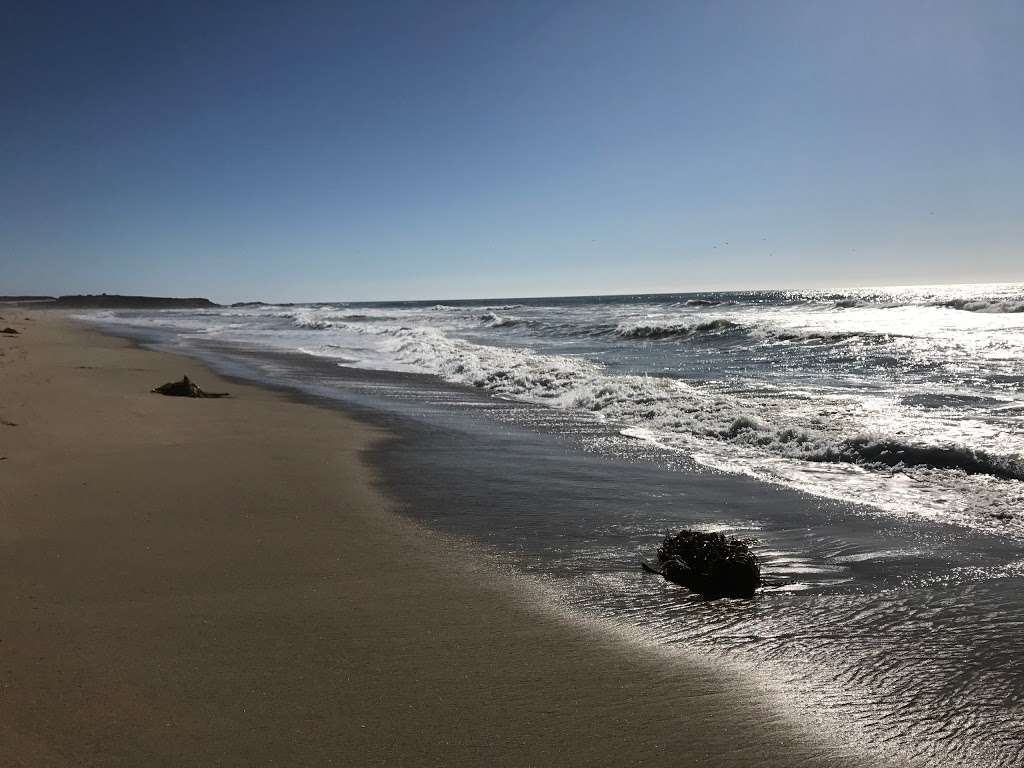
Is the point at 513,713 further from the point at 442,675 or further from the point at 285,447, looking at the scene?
the point at 285,447

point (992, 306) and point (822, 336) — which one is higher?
point (992, 306)

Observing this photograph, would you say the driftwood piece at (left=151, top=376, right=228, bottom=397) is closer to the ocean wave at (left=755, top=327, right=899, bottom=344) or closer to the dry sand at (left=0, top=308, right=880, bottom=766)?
the dry sand at (left=0, top=308, right=880, bottom=766)

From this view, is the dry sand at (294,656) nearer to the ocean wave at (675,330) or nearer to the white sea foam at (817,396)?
the white sea foam at (817,396)

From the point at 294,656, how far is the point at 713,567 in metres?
2.20

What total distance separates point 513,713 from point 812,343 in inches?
813

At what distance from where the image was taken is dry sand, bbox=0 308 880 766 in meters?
2.27

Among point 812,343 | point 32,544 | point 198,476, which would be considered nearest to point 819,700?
point 32,544

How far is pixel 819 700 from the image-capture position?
2.62 metres

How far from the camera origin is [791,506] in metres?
5.28

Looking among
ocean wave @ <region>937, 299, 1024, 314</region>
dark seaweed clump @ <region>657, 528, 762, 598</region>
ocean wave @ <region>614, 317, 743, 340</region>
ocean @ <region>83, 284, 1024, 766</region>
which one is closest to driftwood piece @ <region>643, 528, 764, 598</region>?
dark seaweed clump @ <region>657, 528, 762, 598</region>

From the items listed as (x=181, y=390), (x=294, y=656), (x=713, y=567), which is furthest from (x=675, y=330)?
(x=294, y=656)

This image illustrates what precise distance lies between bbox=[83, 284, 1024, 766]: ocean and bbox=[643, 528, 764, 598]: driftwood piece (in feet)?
0.33

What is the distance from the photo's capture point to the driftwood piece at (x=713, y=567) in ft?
11.8

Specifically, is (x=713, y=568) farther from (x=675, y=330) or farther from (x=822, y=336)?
(x=675, y=330)
